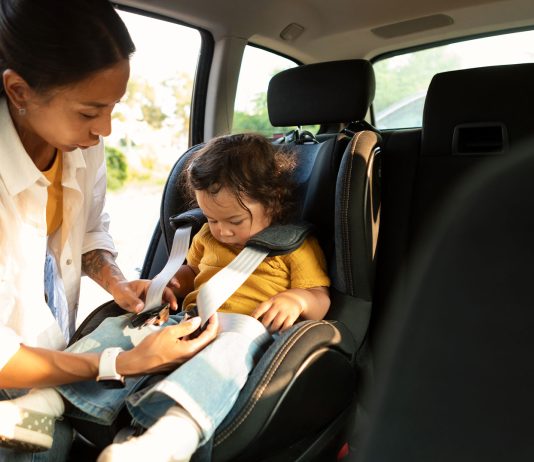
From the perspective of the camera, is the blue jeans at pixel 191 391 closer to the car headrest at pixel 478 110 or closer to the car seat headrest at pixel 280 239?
the car seat headrest at pixel 280 239

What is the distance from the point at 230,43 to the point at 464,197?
6.84 feet

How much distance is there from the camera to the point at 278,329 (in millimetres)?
1487

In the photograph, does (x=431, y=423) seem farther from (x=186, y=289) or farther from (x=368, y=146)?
(x=186, y=289)

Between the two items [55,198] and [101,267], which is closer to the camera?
[55,198]

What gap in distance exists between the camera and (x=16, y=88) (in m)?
1.25

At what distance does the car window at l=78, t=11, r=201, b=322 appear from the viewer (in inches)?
100

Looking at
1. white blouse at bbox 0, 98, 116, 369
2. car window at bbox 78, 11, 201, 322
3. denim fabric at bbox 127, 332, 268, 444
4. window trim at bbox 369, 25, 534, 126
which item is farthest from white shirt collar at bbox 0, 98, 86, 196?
window trim at bbox 369, 25, 534, 126

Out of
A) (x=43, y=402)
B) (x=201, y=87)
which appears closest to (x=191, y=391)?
(x=43, y=402)

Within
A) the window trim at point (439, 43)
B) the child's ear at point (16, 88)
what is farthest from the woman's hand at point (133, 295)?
the window trim at point (439, 43)

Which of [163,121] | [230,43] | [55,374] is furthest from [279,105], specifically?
[163,121]

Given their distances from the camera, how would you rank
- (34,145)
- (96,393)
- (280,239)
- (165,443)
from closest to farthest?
(165,443), (96,393), (34,145), (280,239)

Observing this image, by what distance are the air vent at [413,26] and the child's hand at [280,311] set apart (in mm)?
1673

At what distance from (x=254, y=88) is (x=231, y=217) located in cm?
136

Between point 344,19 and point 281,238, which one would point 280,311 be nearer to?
point 281,238
